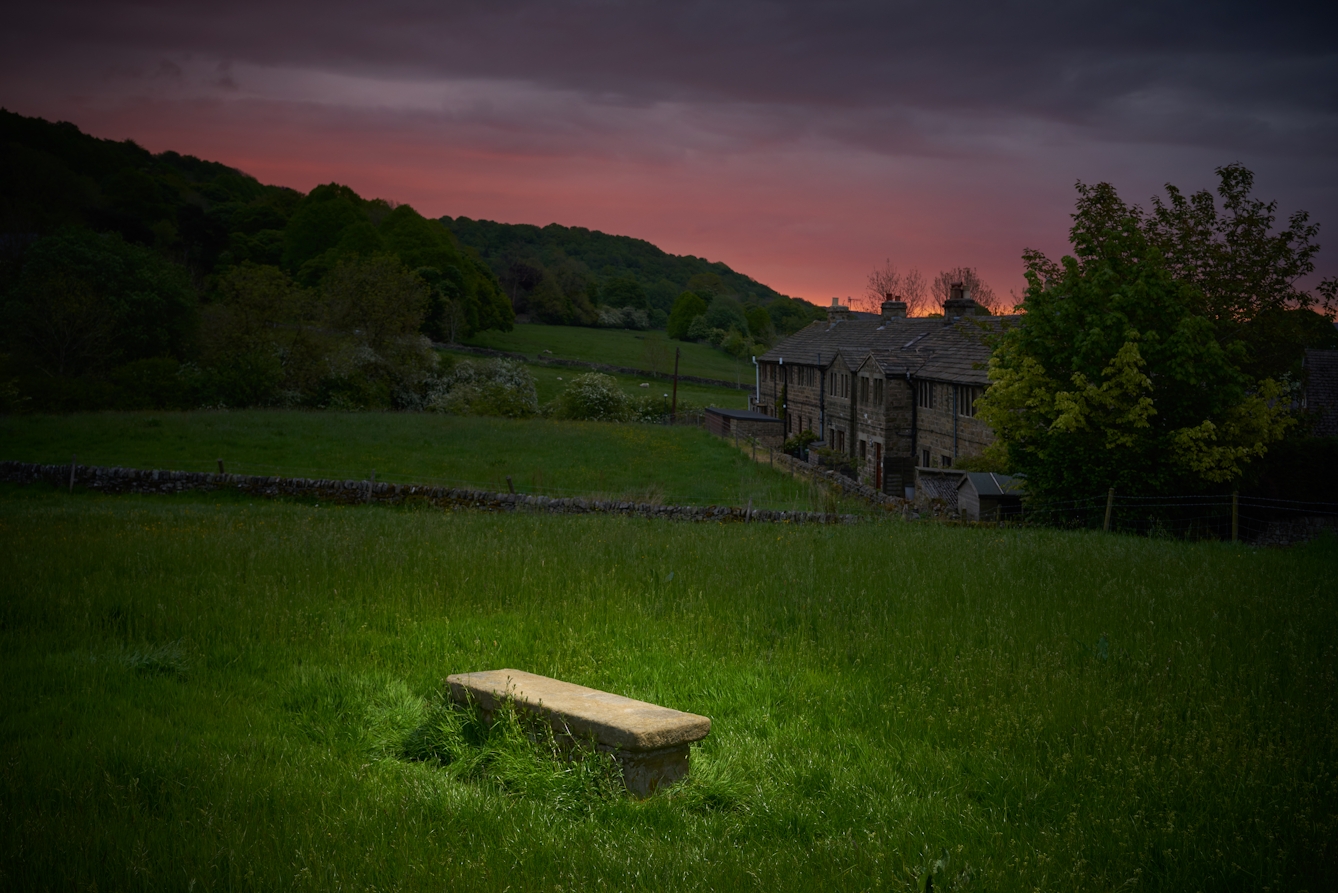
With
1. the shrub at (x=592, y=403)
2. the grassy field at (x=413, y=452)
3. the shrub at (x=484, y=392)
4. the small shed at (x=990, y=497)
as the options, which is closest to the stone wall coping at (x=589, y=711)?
the small shed at (x=990, y=497)

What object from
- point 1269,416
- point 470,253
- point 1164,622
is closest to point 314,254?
point 470,253

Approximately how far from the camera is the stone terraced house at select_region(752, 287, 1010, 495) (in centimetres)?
3741

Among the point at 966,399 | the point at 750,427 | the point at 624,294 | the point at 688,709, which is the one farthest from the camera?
the point at 624,294

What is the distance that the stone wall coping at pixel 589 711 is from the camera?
17.2ft

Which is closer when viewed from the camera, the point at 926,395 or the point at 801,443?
the point at 926,395

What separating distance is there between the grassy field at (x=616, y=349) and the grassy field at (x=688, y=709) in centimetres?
7977

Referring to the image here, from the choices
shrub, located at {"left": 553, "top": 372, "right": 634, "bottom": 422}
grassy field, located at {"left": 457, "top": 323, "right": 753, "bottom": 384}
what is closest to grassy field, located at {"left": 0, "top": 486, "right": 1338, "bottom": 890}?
shrub, located at {"left": 553, "top": 372, "right": 634, "bottom": 422}

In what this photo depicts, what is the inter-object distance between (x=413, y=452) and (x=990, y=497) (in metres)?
25.4

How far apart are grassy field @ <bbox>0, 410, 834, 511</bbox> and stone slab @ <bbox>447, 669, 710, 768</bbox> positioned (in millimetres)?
22024

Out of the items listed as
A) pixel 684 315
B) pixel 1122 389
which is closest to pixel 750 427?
pixel 1122 389

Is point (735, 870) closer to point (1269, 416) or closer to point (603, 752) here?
point (603, 752)

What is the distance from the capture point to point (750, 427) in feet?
184

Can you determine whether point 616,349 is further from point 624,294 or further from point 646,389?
point 624,294

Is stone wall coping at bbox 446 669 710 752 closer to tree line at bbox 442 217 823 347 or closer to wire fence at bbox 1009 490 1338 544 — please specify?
wire fence at bbox 1009 490 1338 544
